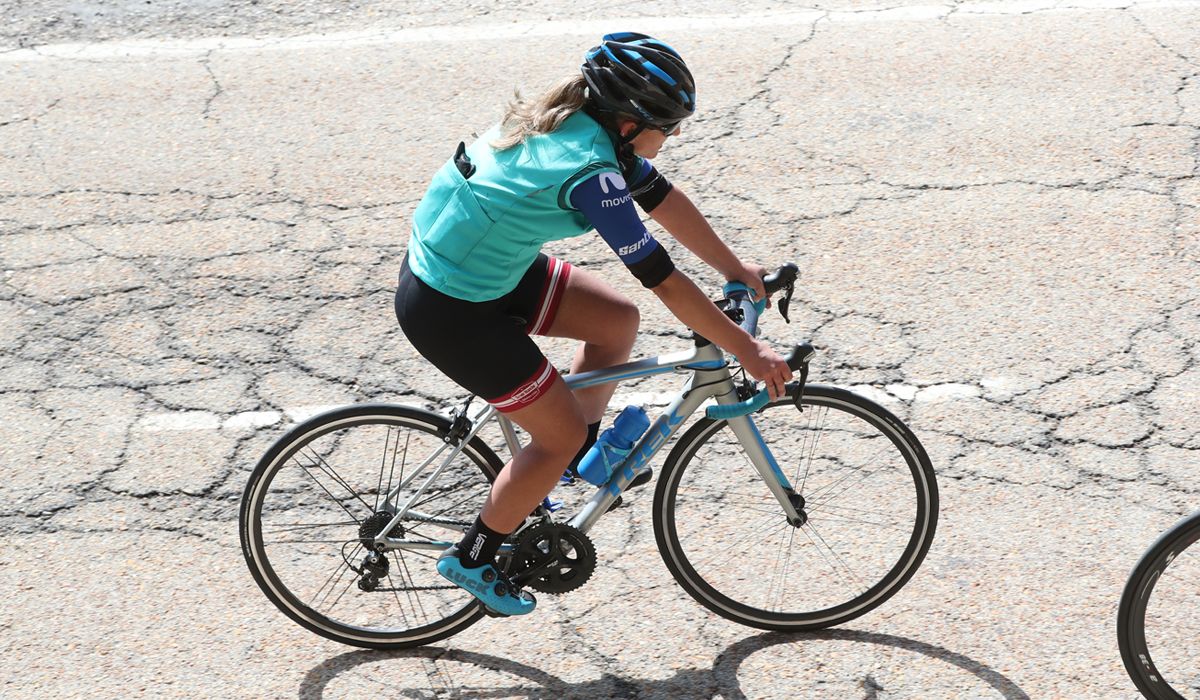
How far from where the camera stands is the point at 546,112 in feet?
12.0

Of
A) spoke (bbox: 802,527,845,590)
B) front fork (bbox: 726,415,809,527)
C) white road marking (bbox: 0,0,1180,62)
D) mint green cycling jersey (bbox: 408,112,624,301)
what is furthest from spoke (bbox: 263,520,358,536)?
white road marking (bbox: 0,0,1180,62)

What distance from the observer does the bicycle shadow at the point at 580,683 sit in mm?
4129

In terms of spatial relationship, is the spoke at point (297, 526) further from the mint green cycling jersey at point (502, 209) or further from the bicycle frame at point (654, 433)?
the mint green cycling jersey at point (502, 209)

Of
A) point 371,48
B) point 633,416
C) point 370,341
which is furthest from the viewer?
point 371,48

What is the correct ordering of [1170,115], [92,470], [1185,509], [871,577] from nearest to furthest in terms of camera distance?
1. [871,577]
2. [1185,509]
3. [92,470]
4. [1170,115]

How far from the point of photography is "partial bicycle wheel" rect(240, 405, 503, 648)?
4.16 meters

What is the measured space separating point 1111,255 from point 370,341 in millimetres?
3706

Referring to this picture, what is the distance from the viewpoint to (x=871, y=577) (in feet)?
14.5

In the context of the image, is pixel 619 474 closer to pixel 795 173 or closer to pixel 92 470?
pixel 92 470

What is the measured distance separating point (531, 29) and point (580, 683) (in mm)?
5971

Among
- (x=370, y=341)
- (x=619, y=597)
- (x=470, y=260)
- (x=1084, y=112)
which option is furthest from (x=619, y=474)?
(x=1084, y=112)

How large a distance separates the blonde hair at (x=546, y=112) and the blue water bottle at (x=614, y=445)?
0.98m

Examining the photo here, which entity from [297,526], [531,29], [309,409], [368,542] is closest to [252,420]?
[309,409]

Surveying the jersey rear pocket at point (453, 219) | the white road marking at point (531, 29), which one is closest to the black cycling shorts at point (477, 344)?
the jersey rear pocket at point (453, 219)
